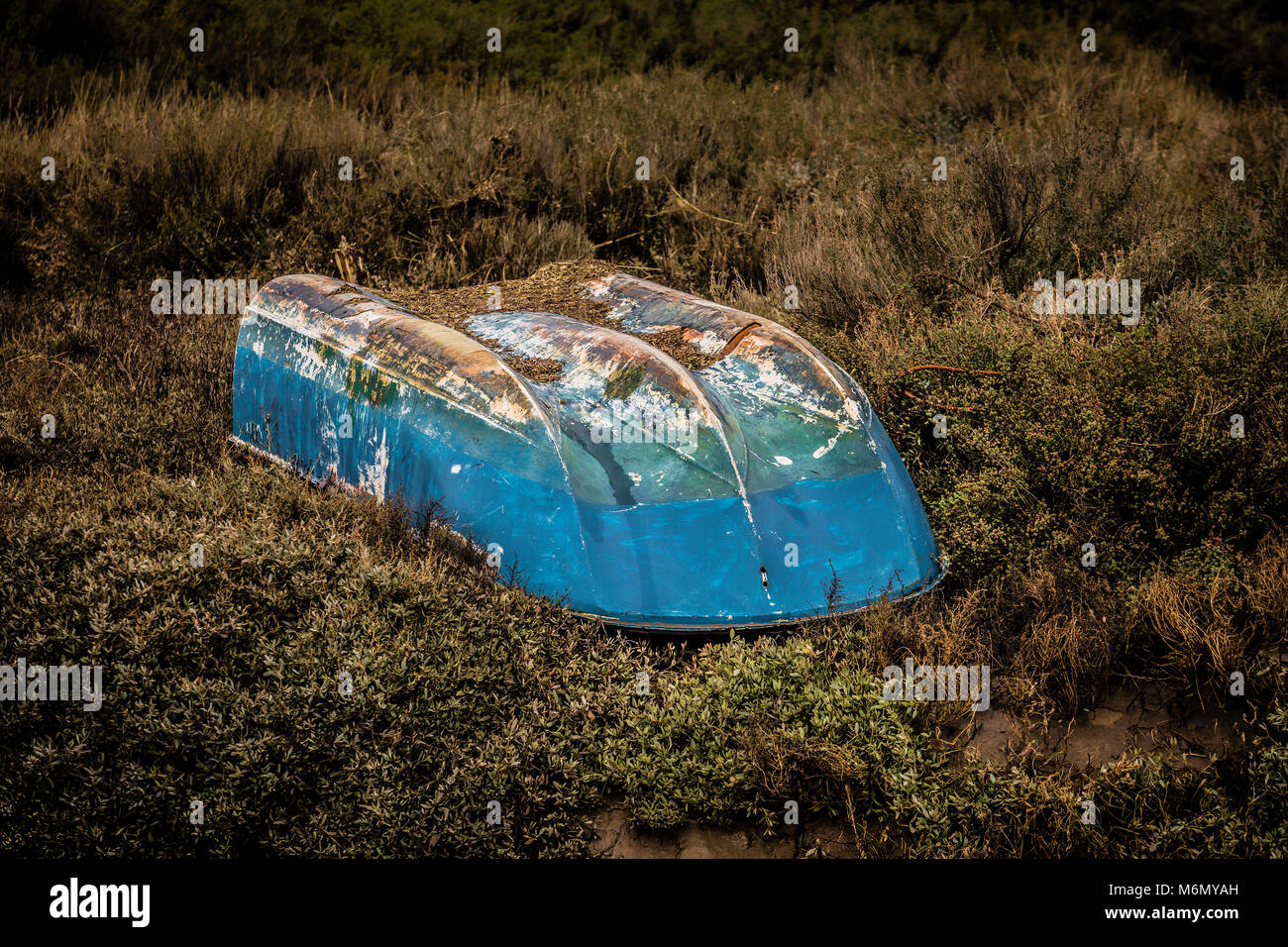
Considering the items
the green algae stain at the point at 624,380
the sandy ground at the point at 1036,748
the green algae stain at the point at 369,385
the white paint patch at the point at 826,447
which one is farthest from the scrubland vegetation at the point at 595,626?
the green algae stain at the point at 624,380

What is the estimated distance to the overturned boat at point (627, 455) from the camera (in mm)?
3734

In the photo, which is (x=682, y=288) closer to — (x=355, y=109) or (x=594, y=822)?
(x=355, y=109)

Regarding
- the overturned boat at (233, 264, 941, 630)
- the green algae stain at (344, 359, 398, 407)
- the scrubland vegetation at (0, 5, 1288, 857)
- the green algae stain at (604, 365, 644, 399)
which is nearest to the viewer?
the scrubland vegetation at (0, 5, 1288, 857)

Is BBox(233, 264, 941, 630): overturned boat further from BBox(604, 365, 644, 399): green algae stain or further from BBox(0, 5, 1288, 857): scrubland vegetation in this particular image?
BBox(0, 5, 1288, 857): scrubland vegetation

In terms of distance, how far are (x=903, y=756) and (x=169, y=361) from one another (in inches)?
189

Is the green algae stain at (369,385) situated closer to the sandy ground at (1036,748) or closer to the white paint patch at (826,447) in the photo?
the white paint patch at (826,447)

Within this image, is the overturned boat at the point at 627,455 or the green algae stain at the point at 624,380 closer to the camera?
the overturned boat at the point at 627,455

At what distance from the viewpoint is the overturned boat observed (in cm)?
373

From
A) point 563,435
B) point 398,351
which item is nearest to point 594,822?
point 563,435

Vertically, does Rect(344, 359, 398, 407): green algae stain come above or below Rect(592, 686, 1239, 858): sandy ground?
above

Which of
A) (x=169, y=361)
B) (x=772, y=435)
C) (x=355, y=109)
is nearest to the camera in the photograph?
(x=772, y=435)

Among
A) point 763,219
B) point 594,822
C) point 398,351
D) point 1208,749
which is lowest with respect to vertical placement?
point 594,822

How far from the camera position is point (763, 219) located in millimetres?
8219

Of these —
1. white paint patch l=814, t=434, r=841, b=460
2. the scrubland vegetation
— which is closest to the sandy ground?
the scrubland vegetation
